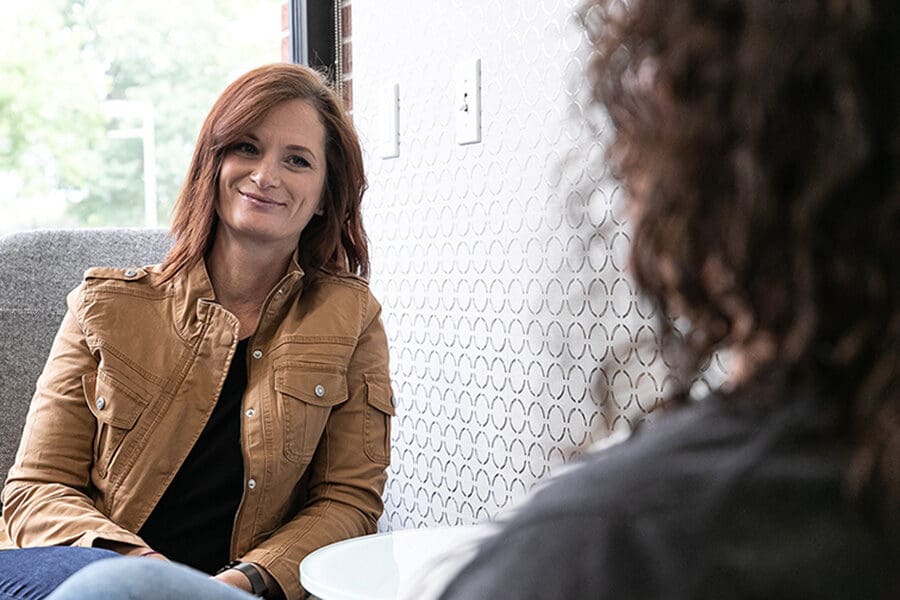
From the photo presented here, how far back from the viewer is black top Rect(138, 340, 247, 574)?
5.73 feet

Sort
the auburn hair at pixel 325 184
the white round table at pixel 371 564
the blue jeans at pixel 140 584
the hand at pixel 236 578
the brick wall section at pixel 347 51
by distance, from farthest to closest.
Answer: the brick wall section at pixel 347 51 < the auburn hair at pixel 325 184 < the hand at pixel 236 578 < the white round table at pixel 371 564 < the blue jeans at pixel 140 584

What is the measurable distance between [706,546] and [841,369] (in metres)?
0.09

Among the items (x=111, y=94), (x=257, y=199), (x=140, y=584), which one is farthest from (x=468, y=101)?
(x=140, y=584)

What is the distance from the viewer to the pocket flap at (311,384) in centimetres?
175

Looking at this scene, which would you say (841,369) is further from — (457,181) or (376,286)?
(376,286)

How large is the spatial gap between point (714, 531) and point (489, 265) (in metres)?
1.50

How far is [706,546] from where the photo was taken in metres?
0.45

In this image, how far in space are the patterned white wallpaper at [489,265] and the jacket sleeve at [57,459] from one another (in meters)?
0.60

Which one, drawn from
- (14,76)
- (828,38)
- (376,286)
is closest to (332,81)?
(376,286)

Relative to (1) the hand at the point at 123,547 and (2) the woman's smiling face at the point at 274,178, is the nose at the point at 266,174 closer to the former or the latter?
(2) the woman's smiling face at the point at 274,178

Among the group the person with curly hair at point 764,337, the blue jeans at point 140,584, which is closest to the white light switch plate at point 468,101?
the blue jeans at point 140,584

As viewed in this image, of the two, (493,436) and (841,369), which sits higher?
(841,369)

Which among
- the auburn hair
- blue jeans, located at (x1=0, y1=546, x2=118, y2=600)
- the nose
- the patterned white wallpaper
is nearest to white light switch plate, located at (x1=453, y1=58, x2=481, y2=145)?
the patterned white wallpaper

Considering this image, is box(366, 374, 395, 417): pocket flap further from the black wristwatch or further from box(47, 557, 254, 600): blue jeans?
box(47, 557, 254, 600): blue jeans
